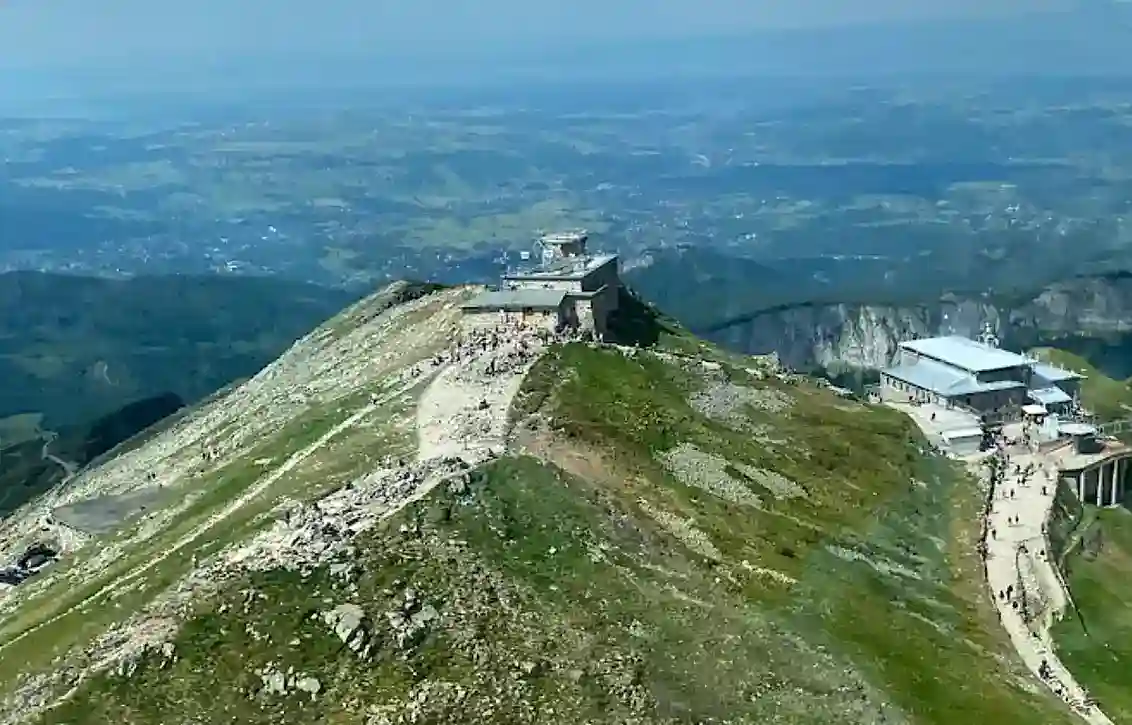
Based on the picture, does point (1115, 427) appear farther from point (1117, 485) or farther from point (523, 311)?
point (523, 311)

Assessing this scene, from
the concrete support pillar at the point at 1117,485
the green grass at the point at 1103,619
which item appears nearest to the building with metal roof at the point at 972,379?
the concrete support pillar at the point at 1117,485

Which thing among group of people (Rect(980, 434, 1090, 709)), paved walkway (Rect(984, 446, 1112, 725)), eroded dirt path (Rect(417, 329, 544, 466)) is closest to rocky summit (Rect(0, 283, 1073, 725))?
eroded dirt path (Rect(417, 329, 544, 466))

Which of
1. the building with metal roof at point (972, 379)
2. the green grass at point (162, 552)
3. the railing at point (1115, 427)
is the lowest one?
the railing at point (1115, 427)

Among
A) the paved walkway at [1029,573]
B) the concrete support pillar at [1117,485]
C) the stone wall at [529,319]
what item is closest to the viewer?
the paved walkway at [1029,573]

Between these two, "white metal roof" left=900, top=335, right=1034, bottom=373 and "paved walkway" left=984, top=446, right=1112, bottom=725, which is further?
"white metal roof" left=900, top=335, right=1034, bottom=373

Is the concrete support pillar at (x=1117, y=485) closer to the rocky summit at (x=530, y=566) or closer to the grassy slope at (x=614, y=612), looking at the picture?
the rocky summit at (x=530, y=566)

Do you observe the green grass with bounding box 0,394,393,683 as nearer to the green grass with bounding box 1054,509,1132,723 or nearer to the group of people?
the group of people
